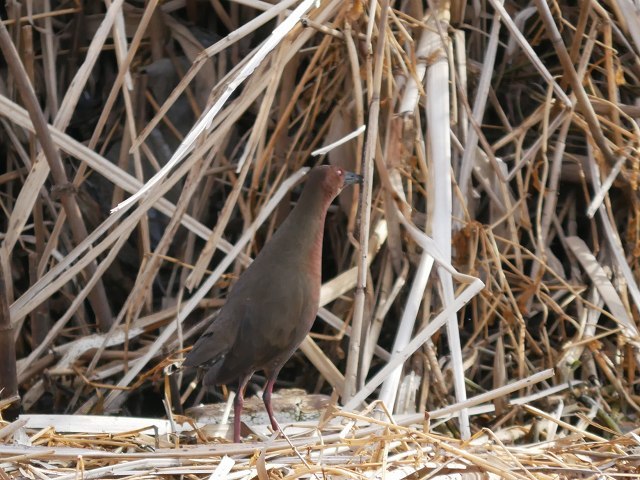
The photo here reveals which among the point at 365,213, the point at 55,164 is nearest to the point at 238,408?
the point at 365,213

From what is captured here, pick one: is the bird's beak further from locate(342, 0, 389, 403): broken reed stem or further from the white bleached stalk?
the white bleached stalk

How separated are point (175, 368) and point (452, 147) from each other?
1016mm

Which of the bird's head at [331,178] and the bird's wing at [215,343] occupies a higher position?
the bird's head at [331,178]

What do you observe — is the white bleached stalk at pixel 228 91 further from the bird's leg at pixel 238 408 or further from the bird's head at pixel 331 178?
the bird's leg at pixel 238 408

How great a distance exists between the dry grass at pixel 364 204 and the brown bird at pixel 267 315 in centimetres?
14

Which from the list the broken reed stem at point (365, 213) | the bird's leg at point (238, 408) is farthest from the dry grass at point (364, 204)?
the bird's leg at point (238, 408)

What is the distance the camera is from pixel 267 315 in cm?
263

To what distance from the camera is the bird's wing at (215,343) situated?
8.52 feet

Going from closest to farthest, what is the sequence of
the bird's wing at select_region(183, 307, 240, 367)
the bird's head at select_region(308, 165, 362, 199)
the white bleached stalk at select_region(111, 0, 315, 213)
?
the white bleached stalk at select_region(111, 0, 315, 213) → the bird's wing at select_region(183, 307, 240, 367) → the bird's head at select_region(308, 165, 362, 199)

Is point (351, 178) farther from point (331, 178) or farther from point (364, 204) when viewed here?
point (364, 204)

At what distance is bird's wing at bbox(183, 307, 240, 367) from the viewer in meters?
2.60

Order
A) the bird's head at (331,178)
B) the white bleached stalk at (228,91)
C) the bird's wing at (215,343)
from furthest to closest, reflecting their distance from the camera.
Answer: the bird's head at (331,178), the bird's wing at (215,343), the white bleached stalk at (228,91)

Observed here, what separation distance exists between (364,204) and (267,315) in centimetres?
36

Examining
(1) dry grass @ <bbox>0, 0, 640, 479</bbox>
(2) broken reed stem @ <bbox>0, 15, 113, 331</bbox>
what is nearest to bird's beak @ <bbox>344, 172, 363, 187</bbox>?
(1) dry grass @ <bbox>0, 0, 640, 479</bbox>
